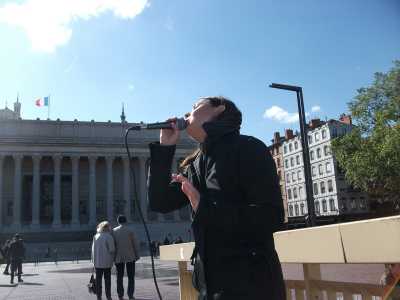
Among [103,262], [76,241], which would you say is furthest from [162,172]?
[76,241]

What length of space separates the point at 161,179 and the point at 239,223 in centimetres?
79

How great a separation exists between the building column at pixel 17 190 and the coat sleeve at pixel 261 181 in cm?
6368

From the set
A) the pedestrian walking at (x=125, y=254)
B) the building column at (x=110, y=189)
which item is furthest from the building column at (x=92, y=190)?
the pedestrian walking at (x=125, y=254)

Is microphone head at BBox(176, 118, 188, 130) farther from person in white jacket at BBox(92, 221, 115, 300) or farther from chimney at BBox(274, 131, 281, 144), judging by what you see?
chimney at BBox(274, 131, 281, 144)

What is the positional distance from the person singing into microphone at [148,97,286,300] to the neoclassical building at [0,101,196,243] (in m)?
60.3

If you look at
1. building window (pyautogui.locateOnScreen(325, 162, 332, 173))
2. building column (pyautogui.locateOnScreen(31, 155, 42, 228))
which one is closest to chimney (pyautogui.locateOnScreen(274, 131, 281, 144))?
building window (pyautogui.locateOnScreen(325, 162, 332, 173))

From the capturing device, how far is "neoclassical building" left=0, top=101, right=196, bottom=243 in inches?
2482

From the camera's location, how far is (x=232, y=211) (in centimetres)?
211

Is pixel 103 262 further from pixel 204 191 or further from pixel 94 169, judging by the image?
pixel 94 169

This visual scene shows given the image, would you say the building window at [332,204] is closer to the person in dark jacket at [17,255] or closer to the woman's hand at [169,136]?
the person in dark jacket at [17,255]

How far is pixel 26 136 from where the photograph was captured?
2534 inches

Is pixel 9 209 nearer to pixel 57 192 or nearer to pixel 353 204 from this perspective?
pixel 57 192

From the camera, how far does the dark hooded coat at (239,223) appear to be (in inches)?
82.0

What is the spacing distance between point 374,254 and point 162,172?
1398mm
